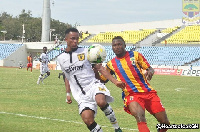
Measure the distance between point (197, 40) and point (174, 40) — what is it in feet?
12.2

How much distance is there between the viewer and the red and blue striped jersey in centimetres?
858

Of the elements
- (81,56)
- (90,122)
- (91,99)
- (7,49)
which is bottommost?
(7,49)

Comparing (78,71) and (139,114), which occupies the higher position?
(78,71)

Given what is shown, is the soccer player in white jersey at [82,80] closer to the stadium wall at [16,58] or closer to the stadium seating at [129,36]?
the stadium seating at [129,36]

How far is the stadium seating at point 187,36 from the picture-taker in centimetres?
6272

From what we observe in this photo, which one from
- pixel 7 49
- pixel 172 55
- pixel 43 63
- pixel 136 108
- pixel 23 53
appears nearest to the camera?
pixel 136 108

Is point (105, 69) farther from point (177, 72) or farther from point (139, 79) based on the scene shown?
point (177, 72)

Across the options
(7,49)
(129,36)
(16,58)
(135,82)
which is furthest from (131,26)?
(135,82)

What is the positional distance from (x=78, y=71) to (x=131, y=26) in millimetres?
73130

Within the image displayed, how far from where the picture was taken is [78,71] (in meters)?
8.65

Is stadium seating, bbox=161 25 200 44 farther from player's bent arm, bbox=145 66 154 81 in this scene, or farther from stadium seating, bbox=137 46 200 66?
player's bent arm, bbox=145 66 154 81

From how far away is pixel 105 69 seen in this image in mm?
8297

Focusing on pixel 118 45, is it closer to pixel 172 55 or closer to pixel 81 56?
pixel 81 56

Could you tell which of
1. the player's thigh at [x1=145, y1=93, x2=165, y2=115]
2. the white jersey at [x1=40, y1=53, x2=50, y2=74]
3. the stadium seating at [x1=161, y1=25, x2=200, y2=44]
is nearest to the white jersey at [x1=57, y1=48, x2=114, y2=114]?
the player's thigh at [x1=145, y1=93, x2=165, y2=115]
